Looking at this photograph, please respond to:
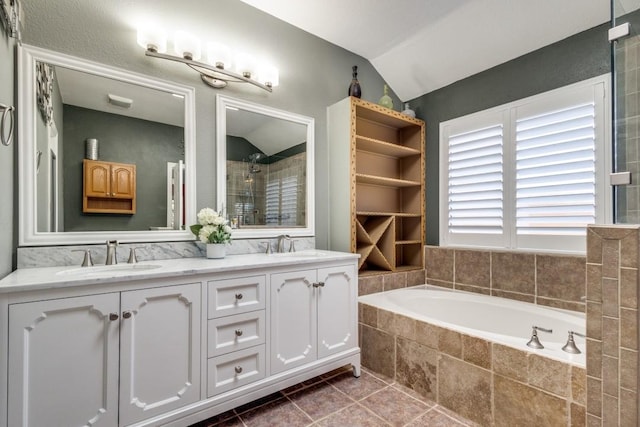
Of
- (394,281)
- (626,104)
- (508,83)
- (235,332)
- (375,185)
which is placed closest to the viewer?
(626,104)

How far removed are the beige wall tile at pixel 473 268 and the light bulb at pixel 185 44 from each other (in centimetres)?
260

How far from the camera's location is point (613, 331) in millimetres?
1182

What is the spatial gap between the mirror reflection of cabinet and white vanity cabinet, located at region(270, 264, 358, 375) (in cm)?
97

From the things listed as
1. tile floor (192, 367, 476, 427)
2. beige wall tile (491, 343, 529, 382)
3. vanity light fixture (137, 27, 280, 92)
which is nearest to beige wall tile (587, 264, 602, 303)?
beige wall tile (491, 343, 529, 382)

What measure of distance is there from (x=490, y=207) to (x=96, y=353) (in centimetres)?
274

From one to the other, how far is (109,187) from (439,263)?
8.73 feet

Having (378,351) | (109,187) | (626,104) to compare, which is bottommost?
(378,351)

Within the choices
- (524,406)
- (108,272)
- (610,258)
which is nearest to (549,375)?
(524,406)

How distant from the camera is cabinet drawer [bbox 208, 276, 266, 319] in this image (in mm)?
1523

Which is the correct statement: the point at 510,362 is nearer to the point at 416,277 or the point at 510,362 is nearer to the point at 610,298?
the point at 610,298

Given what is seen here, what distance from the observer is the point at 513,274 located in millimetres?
2365

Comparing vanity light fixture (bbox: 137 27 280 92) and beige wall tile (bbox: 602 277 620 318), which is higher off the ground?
vanity light fixture (bbox: 137 27 280 92)

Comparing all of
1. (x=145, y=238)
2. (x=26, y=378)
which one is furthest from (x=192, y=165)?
(x=26, y=378)

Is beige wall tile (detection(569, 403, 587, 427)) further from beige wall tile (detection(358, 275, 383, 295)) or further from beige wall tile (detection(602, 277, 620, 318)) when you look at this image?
beige wall tile (detection(358, 275, 383, 295))
